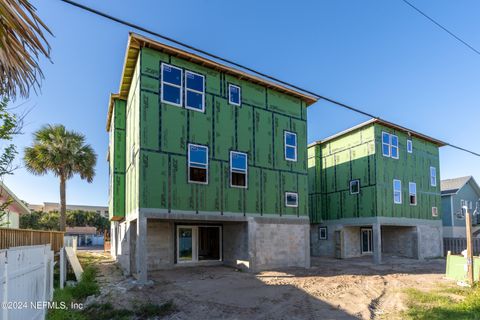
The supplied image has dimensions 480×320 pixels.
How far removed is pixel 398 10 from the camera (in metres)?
10.4

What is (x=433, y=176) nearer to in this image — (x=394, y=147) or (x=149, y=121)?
(x=394, y=147)

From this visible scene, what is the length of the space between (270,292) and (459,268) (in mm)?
8196

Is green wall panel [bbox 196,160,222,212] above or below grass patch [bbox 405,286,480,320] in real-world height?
above

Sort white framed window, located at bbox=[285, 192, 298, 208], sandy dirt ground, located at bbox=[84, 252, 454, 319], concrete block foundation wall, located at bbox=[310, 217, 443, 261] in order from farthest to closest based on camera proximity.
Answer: concrete block foundation wall, located at bbox=[310, 217, 443, 261], white framed window, located at bbox=[285, 192, 298, 208], sandy dirt ground, located at bbox=[84, 252, 454, 319]

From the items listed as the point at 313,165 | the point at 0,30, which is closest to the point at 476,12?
the point at 0,30

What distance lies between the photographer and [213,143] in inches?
639

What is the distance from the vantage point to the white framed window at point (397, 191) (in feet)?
81.5

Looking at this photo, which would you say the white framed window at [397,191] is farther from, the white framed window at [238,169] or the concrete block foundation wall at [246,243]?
the white framed window at [238,169]

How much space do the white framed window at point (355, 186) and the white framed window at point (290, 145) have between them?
8.09 m

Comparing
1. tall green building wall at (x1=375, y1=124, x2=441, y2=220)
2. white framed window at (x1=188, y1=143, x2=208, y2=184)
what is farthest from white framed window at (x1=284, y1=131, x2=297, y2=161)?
tall green building wall at (x1=375, y1=124, x2=441, y2=220)

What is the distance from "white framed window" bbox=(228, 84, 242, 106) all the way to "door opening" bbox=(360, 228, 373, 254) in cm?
1602

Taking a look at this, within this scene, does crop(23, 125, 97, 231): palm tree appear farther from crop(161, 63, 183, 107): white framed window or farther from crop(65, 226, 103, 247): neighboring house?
crop(65, 226, 103, 247): neighboring house

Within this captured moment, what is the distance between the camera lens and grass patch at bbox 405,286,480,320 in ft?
30.1

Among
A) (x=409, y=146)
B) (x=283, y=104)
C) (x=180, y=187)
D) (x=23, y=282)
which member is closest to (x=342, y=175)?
(x=409, y=146)
